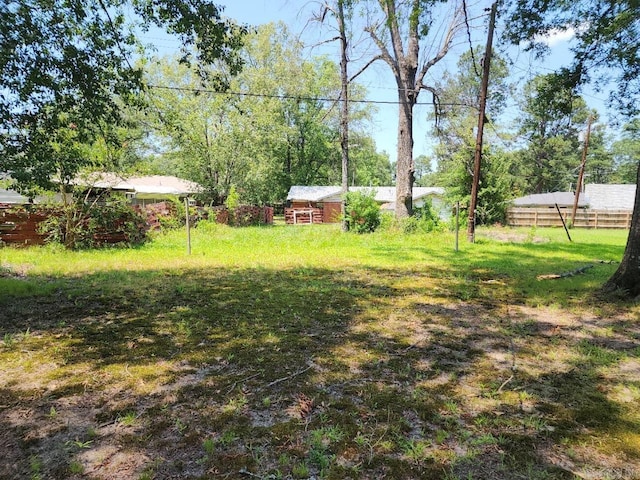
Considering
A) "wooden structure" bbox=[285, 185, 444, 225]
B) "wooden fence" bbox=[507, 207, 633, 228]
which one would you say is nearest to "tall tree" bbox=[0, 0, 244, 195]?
"wooden fence" bbox=[507, 207, 633, 228]

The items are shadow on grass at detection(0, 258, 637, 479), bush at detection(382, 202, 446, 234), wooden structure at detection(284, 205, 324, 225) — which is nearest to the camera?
shadow on grass at detection(0, 258, 637, 479)

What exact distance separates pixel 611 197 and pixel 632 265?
117 feet

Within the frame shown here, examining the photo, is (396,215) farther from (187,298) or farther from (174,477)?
(174,477)

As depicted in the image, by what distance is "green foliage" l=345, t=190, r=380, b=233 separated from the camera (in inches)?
631

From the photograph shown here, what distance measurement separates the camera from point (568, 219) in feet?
85.5

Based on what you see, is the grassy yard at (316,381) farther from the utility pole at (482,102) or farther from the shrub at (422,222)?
the shrub at (422,222)

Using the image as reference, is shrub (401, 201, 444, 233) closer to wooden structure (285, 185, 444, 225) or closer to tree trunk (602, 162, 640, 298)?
tree trunk (602, 162, 640, 298)

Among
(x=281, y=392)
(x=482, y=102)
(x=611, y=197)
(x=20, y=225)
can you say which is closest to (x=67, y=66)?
(x=281, y=392)

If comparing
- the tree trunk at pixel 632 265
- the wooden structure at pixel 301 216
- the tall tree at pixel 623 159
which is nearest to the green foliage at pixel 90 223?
the tree trunk at pixel 632 265

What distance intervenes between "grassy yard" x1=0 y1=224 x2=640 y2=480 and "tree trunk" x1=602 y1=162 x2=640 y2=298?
397 mm

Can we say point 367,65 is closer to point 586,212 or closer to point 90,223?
point 90,223

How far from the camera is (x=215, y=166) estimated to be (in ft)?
82.3

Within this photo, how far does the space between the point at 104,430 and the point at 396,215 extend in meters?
14.8

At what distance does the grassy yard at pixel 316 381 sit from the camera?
6.64 ft
